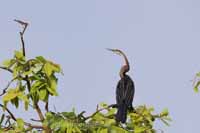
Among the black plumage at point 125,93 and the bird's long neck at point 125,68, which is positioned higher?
the bird's long neck at point 125,68

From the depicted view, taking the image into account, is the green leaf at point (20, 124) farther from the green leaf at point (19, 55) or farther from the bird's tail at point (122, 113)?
the bird's tail at point (122, 113)

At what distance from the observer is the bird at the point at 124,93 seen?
851 cm

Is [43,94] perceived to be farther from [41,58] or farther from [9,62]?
[9,62]

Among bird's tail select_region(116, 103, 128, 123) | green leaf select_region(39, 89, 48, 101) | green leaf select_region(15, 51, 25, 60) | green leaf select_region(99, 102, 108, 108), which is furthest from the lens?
green leaf select_region(99, 102, 108, 108)

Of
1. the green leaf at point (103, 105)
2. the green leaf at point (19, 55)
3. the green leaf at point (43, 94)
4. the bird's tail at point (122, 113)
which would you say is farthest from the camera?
the green leaf at point (103, 105)

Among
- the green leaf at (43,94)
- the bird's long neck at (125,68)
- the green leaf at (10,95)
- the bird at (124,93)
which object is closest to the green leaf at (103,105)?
the bird at (124,93)

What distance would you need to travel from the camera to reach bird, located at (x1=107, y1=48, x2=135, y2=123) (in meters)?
8.51

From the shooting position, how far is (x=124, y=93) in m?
9.91

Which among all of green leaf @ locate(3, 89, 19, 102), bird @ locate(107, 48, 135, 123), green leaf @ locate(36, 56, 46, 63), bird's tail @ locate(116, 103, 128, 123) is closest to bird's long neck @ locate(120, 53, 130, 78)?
bird @ locate(107, 48, 135, 123)

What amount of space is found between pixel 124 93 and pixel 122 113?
1.40 m

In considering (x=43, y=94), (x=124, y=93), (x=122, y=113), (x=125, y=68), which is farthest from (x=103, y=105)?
(x=43, y=94)

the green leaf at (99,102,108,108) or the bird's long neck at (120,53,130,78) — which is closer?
the green leaf at (99,102,108,108)

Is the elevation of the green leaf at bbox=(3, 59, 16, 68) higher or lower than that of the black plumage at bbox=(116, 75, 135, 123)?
higher

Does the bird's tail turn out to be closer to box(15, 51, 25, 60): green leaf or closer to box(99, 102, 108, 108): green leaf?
box(99, 102, 108, 108): green leaf
